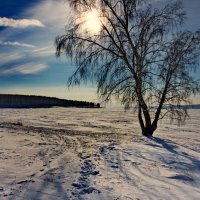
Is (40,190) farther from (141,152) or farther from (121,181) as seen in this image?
(141,152)

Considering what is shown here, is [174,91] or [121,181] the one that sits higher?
[174,91]

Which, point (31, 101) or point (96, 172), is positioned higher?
point (31, 101)

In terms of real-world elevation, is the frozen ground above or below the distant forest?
below

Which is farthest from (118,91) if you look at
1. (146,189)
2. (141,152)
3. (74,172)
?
(146,189)

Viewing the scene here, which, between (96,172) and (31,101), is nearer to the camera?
(96,172)

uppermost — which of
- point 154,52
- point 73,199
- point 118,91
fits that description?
point 154,52

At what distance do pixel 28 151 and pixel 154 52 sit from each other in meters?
7.95

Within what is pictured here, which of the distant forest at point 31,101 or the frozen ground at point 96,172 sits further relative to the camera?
the distant forest at point 31,101

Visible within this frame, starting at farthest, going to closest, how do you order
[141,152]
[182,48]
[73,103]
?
[73,103]
[182,48]
[141,152]

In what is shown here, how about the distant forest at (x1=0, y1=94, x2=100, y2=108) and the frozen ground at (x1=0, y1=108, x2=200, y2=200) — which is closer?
the frozen ground at (x1=0, y1=108, x2=200, y2=200)

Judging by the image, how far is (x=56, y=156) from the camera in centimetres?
1079

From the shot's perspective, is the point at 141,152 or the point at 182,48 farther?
the point at 182,48

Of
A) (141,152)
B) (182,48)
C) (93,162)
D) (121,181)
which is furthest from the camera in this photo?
(182,48)

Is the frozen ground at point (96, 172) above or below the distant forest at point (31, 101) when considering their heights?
below
